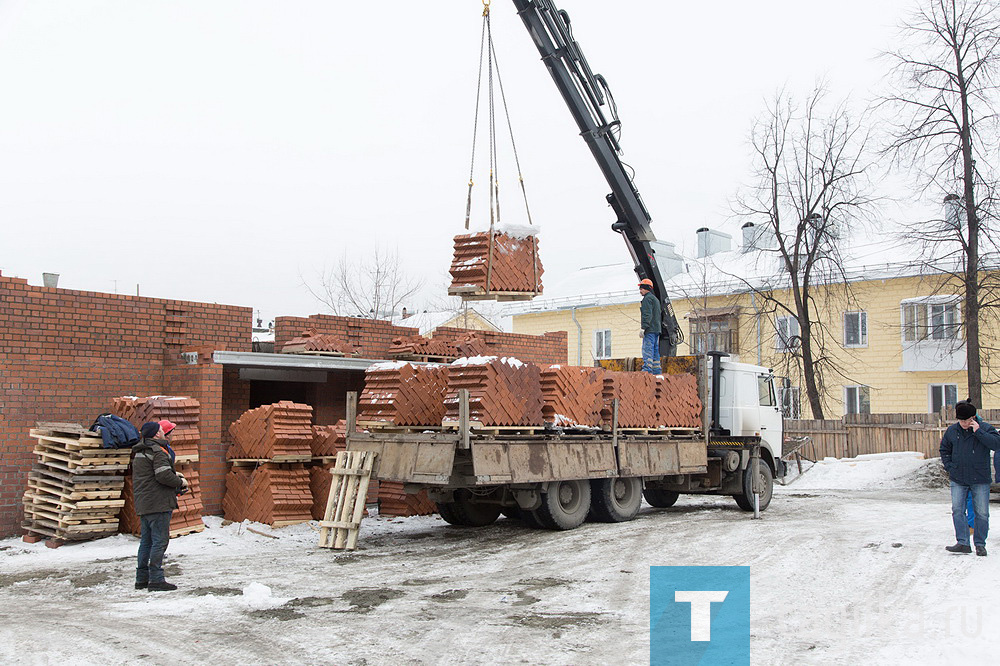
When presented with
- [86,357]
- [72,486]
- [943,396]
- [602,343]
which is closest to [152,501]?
[72,486]

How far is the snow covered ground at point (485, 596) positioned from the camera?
6582 millimetres

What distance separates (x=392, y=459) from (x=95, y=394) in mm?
4858

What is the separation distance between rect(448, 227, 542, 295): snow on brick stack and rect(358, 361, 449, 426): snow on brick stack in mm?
1381

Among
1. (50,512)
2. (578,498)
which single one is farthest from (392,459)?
(50,512)

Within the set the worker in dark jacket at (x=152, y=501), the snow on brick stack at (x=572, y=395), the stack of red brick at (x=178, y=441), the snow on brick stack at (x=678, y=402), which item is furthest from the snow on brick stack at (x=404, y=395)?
the snow on brick stack at (x=678, y=402)

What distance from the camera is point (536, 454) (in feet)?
39.3

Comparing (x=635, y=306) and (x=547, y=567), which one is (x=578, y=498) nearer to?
(x=547, y=567)

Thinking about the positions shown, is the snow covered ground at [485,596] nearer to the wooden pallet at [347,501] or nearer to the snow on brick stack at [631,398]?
the wooden pallet at [347,501]

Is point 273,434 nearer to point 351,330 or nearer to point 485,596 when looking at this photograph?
point 351,330

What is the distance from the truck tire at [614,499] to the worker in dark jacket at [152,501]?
686cm

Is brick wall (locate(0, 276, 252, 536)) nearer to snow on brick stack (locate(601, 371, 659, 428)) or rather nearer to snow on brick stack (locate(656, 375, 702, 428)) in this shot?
snow on brick stack (locate(601, 371, 659, 428))

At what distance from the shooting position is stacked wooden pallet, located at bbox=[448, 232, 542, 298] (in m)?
12.6

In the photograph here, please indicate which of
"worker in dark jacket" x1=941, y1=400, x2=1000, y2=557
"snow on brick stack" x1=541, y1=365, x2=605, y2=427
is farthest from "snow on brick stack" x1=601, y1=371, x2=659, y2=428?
"worker in dark jacket" x1=941, y1=400, x2=1000, y2=557

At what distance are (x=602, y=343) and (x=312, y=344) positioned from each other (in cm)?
2270
